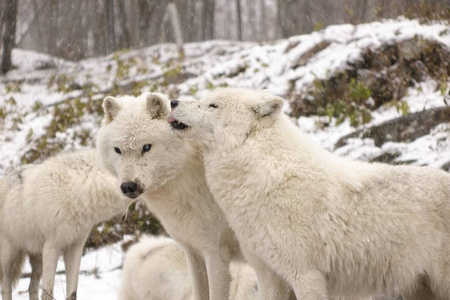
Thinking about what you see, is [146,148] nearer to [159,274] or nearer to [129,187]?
[129,187]

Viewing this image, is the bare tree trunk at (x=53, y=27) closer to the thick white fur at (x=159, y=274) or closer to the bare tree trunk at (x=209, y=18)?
the bare tree trunk at (x=209, y=18)

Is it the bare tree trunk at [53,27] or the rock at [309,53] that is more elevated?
the bare tree trunk at [53,27]

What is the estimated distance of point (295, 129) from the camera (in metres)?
4.39

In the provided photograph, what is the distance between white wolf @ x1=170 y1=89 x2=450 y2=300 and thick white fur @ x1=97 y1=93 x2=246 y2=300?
0.46 m

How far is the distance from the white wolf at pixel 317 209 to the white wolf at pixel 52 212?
2722 millimetres

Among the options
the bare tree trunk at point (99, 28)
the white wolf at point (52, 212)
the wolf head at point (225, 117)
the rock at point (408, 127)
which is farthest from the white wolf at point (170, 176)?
the bare tree trunk at point (99, 28)

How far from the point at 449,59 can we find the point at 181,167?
7.22 m

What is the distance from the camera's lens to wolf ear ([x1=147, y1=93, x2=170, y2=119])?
4801 mm

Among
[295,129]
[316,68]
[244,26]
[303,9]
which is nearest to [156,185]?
[295,129]

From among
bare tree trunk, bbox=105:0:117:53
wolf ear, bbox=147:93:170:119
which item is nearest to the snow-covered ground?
wolf ear, bbox=147:93:170:119

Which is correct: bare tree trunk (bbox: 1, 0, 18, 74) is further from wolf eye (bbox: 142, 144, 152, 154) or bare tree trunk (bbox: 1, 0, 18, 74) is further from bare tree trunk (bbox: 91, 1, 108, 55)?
wolf eye (bbox: 142, 144, 152, 154)

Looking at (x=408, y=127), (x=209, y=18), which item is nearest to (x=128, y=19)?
(x=209, y=18)

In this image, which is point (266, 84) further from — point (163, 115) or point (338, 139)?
point (163, 115)

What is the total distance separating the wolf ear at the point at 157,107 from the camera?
4.80 m
